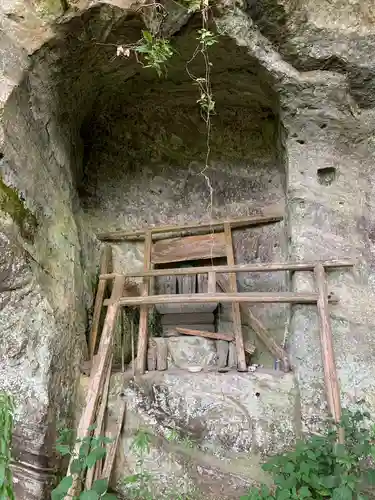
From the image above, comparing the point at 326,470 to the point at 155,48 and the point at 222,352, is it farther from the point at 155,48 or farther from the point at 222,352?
the point at 155,48

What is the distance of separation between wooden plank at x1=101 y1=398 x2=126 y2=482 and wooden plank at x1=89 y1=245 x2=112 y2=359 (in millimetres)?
529

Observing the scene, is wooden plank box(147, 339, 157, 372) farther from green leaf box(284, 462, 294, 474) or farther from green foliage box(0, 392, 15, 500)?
green foliage box(0, 392, 15, 500)

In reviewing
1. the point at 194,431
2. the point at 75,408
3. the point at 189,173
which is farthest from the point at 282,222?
the point at 75,408

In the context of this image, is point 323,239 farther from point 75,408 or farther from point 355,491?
point 75,408

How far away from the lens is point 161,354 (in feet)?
11.0

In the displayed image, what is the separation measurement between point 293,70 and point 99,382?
2503 mm

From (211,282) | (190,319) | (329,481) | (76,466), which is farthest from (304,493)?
(190,319)

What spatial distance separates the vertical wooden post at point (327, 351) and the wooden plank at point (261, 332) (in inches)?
18.0

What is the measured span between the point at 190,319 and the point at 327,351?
1269 mm

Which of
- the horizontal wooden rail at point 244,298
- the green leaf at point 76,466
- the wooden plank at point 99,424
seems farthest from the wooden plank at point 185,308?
the green leaf at point 76,466

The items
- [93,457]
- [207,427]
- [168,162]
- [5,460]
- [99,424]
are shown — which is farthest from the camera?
[168,162]

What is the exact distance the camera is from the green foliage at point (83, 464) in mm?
2027

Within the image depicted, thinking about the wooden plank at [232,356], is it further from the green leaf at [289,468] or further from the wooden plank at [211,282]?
the green leaf at [289,468]

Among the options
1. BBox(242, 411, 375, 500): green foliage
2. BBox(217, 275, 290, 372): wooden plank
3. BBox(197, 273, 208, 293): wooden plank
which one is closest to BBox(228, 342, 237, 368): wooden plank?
BBox(217, 275, 290, 372): wooden plank
